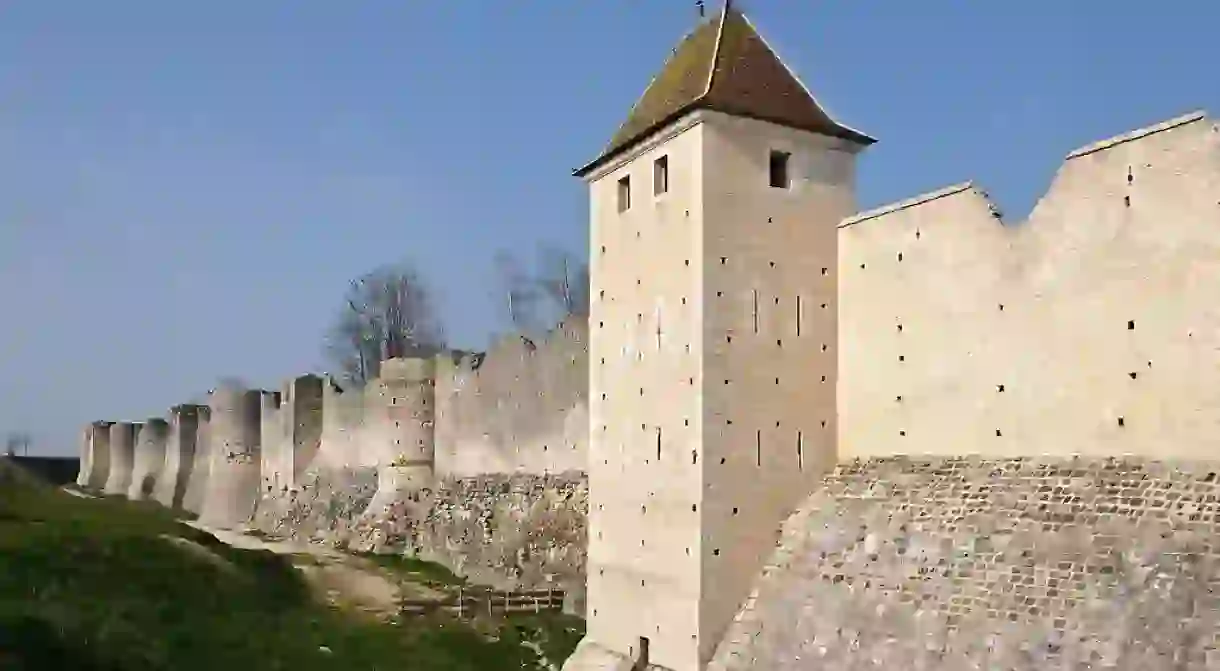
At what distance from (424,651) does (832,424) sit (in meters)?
A: 6.89

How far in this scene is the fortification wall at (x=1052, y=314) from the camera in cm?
855

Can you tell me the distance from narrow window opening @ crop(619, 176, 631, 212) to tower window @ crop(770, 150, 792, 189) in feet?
6.90

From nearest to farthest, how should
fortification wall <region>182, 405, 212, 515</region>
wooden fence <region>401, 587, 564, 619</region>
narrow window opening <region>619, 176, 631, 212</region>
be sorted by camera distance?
narrow window opening <region>619, 176, 631, 212</region>
wooden fence <region>401, 587, 564, 619</region>
fortification wall <region>182, 405, 212, 515</region>

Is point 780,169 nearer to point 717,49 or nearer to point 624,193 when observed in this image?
point 717,49

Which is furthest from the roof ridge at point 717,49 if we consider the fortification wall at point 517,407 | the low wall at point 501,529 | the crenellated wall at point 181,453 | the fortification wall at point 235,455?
the crenellated wall at point 181,453

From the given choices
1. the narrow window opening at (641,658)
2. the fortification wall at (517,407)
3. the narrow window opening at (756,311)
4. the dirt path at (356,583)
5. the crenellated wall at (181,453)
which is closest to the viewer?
the narrow window opening at (756,311)

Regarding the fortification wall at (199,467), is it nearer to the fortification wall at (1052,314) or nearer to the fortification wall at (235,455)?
the fortification wall at (235,455)

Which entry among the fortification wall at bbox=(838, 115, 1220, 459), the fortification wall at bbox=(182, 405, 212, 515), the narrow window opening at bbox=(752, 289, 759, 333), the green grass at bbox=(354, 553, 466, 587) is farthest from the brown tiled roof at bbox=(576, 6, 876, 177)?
the fortification wall at bbox=(182, 405, 212, 515)

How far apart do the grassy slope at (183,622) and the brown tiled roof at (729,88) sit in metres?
7.31

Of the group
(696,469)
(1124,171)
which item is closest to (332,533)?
(696,469)

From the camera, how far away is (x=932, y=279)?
1111 centimetres

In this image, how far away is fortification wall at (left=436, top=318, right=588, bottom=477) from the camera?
19.7m

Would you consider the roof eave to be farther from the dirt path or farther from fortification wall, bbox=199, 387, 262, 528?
fortification wall, bbox=199, 387, 262, 528

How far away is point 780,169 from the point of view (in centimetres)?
1246
